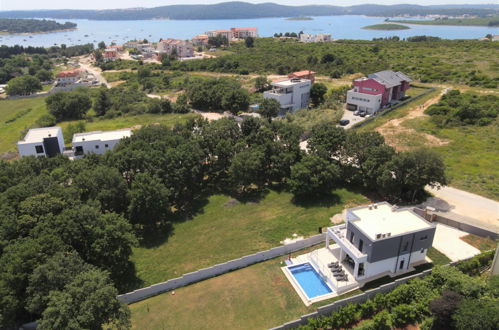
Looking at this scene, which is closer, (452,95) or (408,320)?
(408,320)

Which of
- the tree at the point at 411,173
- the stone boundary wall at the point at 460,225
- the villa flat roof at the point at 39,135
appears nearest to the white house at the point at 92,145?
the villa flat roof at the point at 39,135

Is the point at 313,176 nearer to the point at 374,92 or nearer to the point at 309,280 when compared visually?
the point at 309,280

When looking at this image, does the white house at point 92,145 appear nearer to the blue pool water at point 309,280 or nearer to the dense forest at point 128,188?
the dense forest at point 128,188

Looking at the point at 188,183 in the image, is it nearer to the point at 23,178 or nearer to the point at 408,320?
the point at 23,178

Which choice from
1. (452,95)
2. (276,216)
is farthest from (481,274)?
(452,95)

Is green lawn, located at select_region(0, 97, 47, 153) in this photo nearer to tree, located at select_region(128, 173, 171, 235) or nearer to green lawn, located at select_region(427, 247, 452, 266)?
tree, located at select_region(128, 173, 171, 235)

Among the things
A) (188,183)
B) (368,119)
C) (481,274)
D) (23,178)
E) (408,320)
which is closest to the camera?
(408,320)

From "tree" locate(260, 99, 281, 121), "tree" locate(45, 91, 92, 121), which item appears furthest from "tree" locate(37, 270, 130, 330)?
"tree" locate(45, 91, 92, 121)
